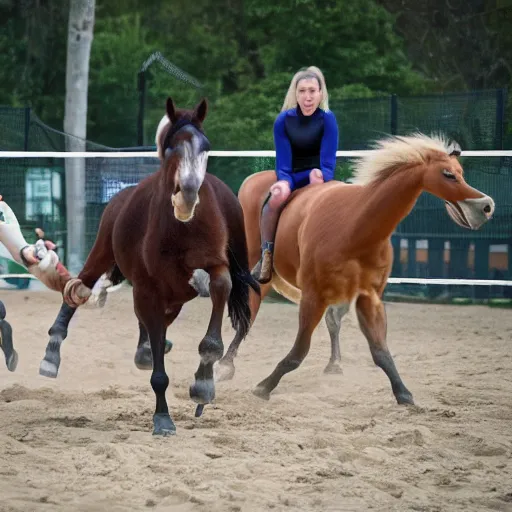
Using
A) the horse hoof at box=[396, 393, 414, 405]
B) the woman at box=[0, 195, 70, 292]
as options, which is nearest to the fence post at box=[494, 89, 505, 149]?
the horse hoof at box=[396, 393, 414, 405]

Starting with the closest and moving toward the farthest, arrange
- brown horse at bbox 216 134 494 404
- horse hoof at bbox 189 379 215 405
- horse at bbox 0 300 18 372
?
horse hoof at bbox 189 379 215 405 → brown horse at bbox 216 134 494 404 → horse at bbox 0 300 18 372

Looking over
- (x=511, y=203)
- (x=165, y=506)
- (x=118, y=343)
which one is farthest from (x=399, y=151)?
(x=511, y=203)

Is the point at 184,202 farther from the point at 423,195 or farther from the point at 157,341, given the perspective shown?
the point at 423,195

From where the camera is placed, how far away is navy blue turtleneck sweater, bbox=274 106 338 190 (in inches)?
278

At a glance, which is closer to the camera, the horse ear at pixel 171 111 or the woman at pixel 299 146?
the horse ear at pixel 171 111

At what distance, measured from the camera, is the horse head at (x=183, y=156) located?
17.0ft

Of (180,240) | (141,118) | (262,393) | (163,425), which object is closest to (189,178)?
(180,240)

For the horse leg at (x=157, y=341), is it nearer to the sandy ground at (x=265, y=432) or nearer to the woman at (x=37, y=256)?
the sandy ground at (x=265, y=432)

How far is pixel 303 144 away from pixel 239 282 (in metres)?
1.47

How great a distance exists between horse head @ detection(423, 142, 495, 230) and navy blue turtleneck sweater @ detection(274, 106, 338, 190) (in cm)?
107

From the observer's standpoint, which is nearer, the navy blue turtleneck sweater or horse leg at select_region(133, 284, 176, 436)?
horse leg at select_region(133, 284, 176, 436)

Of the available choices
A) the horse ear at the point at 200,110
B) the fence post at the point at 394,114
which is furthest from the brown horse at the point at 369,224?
the fence post at the point at 394,114

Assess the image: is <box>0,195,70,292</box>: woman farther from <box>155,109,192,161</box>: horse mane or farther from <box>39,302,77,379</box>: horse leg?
<box>155,109,192,161</box>: horse mane

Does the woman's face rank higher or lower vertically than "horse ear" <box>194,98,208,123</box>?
higher
